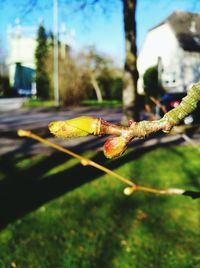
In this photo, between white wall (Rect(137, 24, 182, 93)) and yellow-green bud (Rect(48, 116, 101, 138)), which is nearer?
yellow-green bud (Rect(48, 116, 101, 138))

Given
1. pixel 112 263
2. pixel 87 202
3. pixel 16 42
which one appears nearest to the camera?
pixel 112 263

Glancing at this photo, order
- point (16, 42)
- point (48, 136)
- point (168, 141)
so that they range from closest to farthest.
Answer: point (168, 141), point (48, 136), point (16, 42)

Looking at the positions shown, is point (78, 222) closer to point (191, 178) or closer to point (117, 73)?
point (191, 178)

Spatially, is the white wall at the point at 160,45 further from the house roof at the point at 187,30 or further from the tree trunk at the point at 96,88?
the tree trunk at the point at 96,88

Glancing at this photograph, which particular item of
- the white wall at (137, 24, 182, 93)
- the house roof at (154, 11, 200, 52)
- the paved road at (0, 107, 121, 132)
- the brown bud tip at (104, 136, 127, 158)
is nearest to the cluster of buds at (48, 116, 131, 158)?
the brown bud tip at (104, 136, 127, 158)

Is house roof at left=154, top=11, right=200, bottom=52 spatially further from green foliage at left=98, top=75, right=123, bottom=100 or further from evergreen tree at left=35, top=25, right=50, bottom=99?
green foliage at left=98, top=75, right=123, bottom=100

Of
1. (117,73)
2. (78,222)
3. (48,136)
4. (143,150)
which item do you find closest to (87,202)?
(78,222)
